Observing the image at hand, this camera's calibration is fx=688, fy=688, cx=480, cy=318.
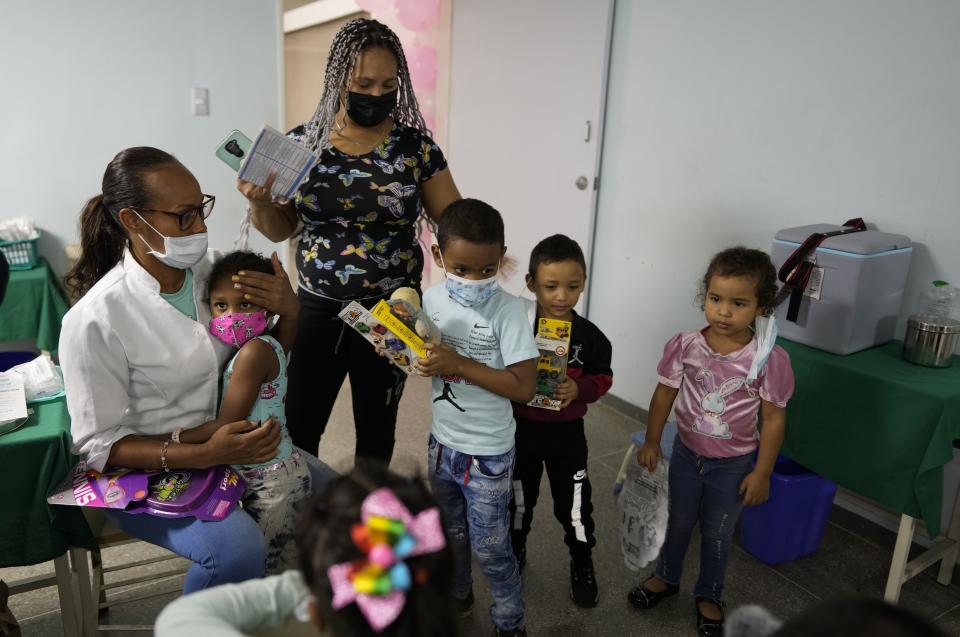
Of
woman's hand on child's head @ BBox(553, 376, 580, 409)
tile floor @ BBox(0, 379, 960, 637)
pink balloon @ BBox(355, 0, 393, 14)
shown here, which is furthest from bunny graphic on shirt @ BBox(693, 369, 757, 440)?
pink balloon @ BBox(355, 0, 393, 14)

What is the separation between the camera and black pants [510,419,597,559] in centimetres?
193

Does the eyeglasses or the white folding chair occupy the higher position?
the eyeglasses

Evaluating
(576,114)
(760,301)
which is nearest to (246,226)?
(760,301)

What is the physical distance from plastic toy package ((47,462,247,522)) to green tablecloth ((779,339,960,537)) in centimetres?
171

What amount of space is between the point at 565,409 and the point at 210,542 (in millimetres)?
958

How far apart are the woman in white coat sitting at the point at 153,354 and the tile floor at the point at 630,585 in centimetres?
56

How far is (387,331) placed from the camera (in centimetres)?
159

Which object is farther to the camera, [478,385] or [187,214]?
[478,385]

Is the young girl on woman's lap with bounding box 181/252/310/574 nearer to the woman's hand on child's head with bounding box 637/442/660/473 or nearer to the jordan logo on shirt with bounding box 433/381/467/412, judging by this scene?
the jordan logo on shirt with bounding box 433/381/467/412

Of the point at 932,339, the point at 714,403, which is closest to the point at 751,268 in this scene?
the point at 714,403

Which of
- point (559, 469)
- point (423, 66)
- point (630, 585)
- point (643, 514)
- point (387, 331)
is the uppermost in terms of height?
point (423, 66)

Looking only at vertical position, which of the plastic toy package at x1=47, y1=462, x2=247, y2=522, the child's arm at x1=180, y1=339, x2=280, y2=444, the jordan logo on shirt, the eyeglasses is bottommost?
the plastic toy package at x1=47, y1=462, x2=247, y2=522

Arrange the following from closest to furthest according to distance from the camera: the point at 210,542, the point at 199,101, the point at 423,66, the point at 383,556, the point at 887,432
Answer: the point at 383,556 → the point at 210,542 → the point at 887,432 → the point at 199,101 → the point at 423,66

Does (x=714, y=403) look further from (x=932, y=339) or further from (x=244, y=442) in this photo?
(x=244, y=442)
